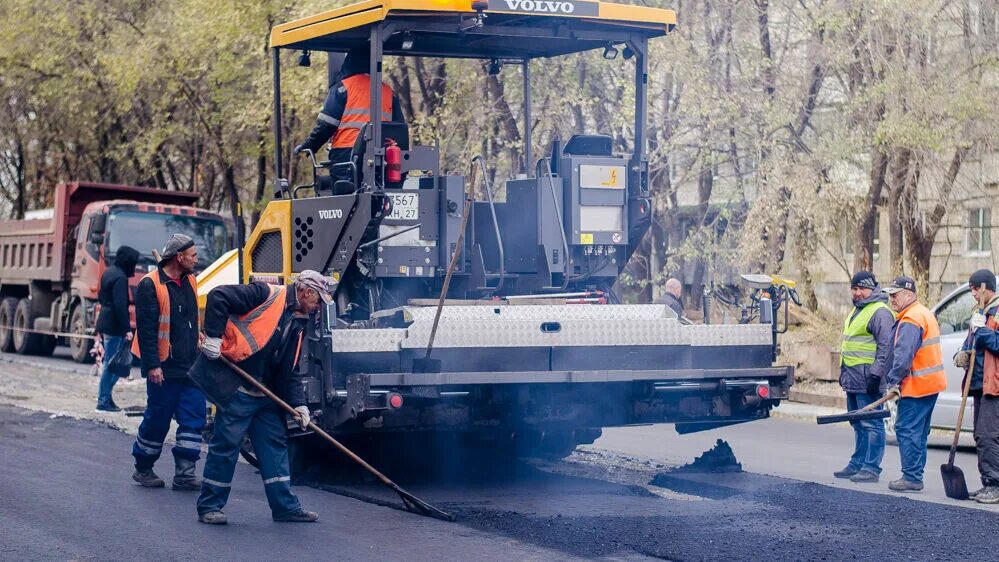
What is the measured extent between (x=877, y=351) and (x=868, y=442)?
702mm

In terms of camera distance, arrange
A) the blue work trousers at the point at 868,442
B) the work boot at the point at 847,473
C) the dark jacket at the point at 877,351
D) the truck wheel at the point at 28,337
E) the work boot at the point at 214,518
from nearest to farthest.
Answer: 1. the work boot at the point at 214,518
2. the dark jacket at the point at 877,351
3. the blue work trousers at the point at 868,442
4. the work boot at the point at 847,473
5. the truck wheel at the point at 28,337

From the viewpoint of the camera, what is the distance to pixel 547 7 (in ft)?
32.0

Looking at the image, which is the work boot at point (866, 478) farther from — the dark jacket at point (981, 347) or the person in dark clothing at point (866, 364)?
the dark jacket at point (981, 347)

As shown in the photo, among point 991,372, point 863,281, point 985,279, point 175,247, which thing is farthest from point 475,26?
Answer: point 991,372

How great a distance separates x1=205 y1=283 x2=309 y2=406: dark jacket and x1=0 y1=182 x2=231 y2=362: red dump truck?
13198 mm

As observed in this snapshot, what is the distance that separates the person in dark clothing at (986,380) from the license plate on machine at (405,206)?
12.9ft

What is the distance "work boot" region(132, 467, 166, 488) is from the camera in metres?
9.55

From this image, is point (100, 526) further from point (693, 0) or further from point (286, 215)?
point (693, 0)

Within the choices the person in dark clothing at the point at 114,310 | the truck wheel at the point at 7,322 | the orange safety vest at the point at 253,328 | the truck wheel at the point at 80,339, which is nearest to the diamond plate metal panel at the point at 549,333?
the orange safety vest at the point at 253,328

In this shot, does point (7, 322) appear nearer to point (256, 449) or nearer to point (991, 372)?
point (256, 449)

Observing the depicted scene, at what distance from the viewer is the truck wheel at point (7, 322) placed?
2634 centimetres

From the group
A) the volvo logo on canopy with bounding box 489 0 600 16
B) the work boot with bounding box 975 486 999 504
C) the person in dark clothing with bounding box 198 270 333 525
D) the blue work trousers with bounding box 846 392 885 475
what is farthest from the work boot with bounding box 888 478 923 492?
the person in dark clothing with bounding box 198 270 333 525

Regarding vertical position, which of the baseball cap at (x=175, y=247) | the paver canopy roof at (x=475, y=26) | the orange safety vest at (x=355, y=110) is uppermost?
the paver canopy roof at (x=475, y=26)

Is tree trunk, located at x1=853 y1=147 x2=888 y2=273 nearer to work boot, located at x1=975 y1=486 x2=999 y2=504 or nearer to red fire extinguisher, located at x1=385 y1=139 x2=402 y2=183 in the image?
work boot, located at x1=975 y1=486 x2=999 y2=504
